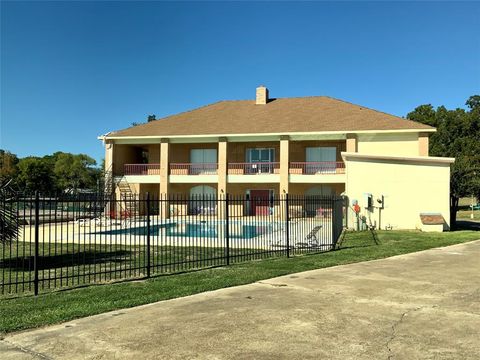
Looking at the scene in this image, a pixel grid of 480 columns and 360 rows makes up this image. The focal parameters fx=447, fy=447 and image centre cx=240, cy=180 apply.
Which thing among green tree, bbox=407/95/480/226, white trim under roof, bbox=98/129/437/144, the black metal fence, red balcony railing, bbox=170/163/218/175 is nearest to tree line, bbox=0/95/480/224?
green tree, bbox=407/95/480/226

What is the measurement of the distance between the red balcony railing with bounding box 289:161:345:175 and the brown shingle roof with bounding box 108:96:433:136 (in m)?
3.05

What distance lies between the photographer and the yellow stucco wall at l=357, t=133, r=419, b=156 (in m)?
30.6

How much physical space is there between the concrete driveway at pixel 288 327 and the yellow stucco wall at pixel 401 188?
13.8 metres

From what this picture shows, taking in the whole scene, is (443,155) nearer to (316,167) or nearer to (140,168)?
(316,167)

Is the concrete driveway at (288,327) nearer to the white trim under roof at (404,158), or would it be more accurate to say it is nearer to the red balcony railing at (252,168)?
the white trim under roof at (404,158)

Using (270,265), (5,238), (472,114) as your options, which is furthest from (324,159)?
(472,114)

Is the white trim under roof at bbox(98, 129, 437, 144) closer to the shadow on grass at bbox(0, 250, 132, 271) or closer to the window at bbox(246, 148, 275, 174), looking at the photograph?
the window at bbox(246, 148, 275, 174)

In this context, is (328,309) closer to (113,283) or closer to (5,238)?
(113,283)

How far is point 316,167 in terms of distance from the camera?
1364 inches

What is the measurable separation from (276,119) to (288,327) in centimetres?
2991

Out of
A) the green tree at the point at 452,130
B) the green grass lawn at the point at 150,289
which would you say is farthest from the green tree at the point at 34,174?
the green grass lawn at the point at 150,289

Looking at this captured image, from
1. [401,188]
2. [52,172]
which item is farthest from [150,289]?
[52,172]

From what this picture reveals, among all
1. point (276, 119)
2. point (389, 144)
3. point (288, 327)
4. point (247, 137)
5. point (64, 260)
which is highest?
point (276, 119)

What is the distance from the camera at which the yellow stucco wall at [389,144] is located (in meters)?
30.6
